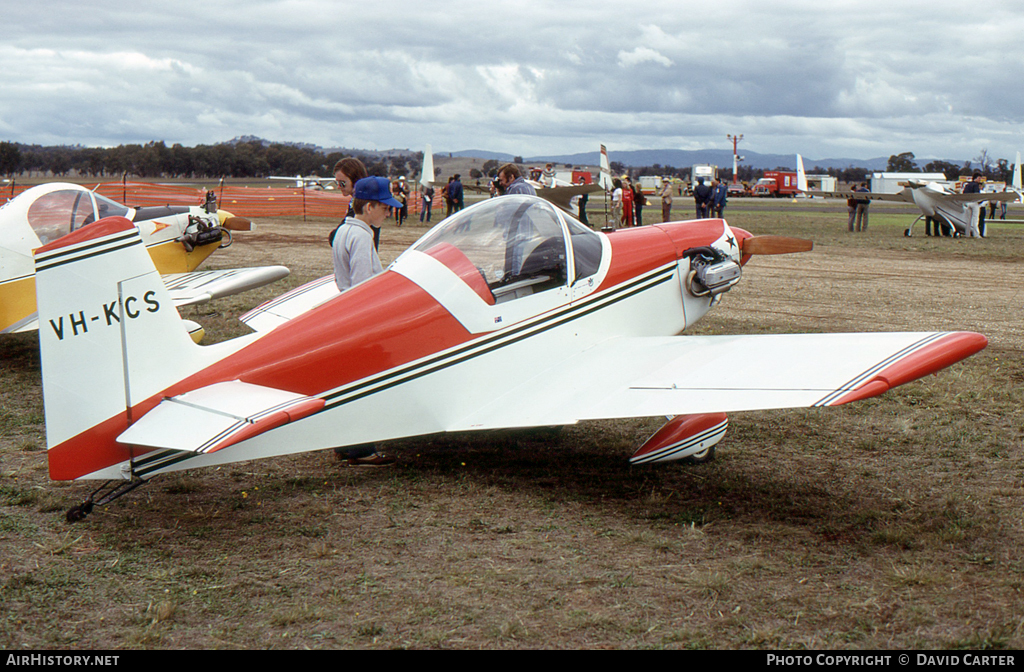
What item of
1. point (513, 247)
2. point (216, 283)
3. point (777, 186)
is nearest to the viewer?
point (513, 247)

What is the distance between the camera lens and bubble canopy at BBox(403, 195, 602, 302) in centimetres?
507

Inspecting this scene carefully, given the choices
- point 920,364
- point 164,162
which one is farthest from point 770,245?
point 164,162

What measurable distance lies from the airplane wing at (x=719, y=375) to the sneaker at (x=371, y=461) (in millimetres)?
790

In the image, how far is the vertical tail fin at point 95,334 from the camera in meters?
3.75

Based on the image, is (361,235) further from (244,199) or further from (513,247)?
(244,199)

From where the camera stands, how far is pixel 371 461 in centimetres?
532

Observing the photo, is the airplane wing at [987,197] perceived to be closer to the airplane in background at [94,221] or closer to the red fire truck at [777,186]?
the airplane in background at [94,221]

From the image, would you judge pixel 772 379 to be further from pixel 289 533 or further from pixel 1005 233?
pixel 1005 233

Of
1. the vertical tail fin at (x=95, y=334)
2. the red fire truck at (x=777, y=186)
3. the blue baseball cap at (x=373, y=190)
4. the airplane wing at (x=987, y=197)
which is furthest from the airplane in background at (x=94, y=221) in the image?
the red fire truck at (x=777, y=186)

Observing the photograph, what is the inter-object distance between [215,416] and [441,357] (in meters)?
1.42

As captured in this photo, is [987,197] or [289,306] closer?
[289,306]

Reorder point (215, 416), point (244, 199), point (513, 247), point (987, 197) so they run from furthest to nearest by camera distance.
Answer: point (244, 199) → point (987, 197) → point (513, 247) → point (215, 416)

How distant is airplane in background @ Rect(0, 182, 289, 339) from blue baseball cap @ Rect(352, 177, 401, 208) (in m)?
2.20
